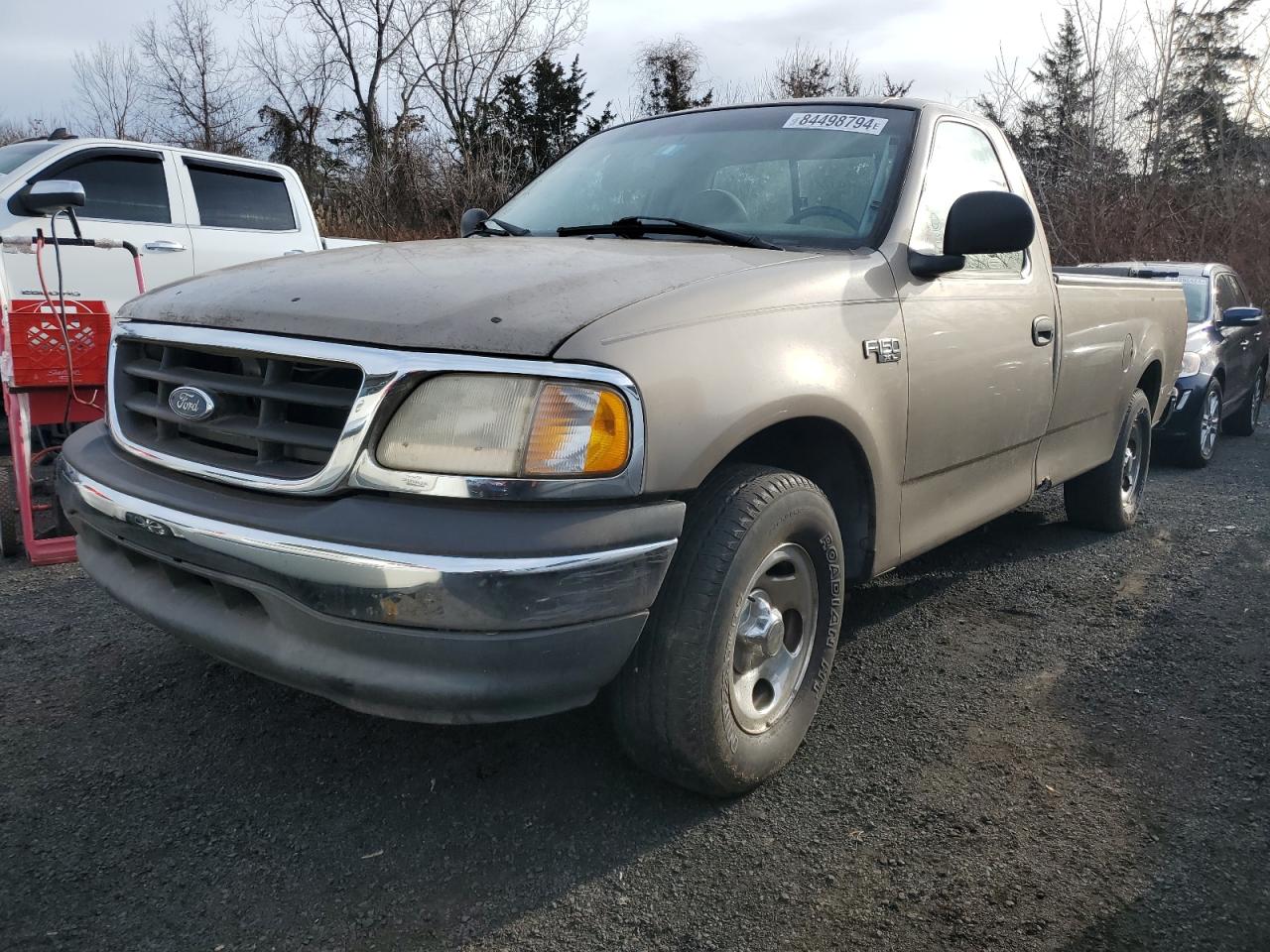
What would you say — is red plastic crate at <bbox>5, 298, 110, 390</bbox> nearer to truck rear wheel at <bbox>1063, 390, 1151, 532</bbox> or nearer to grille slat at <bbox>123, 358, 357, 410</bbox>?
grille slat at <bbox>123, 358, 357, 410</bbox>

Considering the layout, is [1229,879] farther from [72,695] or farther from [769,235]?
[72,695]

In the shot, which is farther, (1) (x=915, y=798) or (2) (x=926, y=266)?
(2) (x=926, y=266)

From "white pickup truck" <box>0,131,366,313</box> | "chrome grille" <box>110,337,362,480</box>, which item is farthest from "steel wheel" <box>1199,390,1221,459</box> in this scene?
"chrome grille" <box>110,337,362,480</box>

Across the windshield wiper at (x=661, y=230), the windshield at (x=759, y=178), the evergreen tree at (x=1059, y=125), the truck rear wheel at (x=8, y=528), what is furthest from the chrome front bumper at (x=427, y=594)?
the evergreen tree at (x=1059, y=125)

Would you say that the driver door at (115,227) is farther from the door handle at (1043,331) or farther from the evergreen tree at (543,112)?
the evergreen tree at (543,112)

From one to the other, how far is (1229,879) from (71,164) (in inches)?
282

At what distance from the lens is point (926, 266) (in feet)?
9.77

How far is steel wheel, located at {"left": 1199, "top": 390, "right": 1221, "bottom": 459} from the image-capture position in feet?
24.4

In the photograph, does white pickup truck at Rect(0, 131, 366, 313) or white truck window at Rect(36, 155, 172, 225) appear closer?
white pickup truck at Rect(0, 131, 366, 313)

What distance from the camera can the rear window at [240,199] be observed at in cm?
715

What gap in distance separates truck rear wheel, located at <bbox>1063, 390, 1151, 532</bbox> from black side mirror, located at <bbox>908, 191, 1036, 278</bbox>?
90.1 inches

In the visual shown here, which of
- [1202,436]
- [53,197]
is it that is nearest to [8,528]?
[53,197]

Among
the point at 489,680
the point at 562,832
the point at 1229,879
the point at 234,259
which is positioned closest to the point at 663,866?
the point at 562,832

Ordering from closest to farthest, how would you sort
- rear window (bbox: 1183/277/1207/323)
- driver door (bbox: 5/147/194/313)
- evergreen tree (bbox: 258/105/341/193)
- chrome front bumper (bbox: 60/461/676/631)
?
chrome front bumper (bbox: 60/461/676/631), driver door (bbox: 5/147/194/313), rear window (bbox: 1183/277/1207/323), evergreen tree (bbox: 258/105/341/193)
